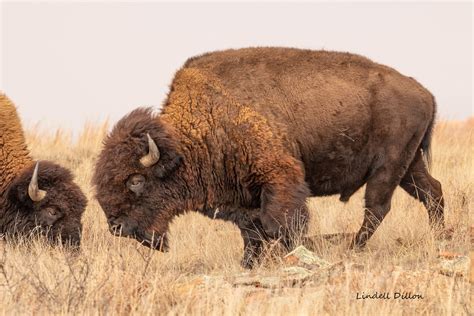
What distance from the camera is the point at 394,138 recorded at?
8.32 m

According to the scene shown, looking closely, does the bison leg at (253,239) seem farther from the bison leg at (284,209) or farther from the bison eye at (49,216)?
the bison eye at (49,216)

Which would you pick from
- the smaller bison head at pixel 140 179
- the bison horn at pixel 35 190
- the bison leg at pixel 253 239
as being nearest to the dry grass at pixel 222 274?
the bison leg at pixel 253 239

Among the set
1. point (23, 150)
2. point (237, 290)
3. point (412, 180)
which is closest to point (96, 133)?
point (23, 150)

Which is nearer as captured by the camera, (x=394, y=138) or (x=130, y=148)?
(x=130, y=148)

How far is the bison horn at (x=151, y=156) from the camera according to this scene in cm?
755

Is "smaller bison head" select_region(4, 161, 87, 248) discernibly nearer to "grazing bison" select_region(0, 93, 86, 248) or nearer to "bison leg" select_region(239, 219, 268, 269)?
"grazing bison" select_region(0, 93, 86, 248)

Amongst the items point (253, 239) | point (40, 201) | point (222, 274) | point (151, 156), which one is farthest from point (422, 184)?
point (40, 201)

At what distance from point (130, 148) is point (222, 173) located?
2.78ft

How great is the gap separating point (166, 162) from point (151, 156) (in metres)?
0.19

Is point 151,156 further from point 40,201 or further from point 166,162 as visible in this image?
point 40,201

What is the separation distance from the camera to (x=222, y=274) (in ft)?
23.7

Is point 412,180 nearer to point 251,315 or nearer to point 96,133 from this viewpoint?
point 251,315

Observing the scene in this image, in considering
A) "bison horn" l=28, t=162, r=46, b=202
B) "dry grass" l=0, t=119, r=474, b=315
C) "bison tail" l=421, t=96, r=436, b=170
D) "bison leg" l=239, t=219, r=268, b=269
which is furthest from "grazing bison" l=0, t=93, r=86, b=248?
"bison tail" l=421, t=96, r=436, b=170

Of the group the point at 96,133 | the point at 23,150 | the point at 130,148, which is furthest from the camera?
the point at 96,133
